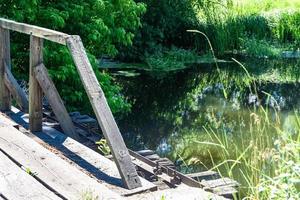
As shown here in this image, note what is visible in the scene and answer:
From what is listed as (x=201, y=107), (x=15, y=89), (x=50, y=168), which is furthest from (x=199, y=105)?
(x=50, y=168)

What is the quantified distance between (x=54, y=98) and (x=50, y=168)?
150 centimetres

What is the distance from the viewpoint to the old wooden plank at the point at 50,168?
15.2 feet

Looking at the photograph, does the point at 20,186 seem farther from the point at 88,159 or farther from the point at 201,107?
the point at 201,107

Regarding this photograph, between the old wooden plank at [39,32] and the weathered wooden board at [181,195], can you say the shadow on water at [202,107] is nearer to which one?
Answer: the old wooden plank at [39,32]

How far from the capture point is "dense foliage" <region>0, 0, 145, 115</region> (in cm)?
1005

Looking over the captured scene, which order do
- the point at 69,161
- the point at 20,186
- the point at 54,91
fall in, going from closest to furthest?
Answer: the point at 20,186 < the point at 69,161 < the point at 54,91

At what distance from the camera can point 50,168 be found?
5180 mm

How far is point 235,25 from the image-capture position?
22297mm

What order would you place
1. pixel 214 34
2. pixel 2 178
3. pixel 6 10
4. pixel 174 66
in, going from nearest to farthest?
pixel 2 178, pixel 6 10, pixel 174 66, pixel 214 34

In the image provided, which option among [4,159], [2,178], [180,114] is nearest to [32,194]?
[2,178]

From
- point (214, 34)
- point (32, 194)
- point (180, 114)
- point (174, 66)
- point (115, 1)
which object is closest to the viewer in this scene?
point (32, 194)

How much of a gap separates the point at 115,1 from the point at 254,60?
10794mm

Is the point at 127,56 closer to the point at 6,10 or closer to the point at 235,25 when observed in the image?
the point at 235,25

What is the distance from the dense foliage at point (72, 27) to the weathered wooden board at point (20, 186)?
15.9 feet
